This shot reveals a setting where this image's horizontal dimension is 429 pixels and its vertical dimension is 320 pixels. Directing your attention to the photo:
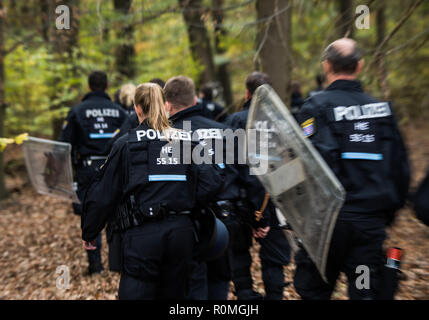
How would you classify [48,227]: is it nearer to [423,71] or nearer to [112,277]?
[112,277]

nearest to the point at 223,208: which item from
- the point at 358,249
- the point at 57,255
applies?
the point at 358,249

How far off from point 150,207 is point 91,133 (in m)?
2.52

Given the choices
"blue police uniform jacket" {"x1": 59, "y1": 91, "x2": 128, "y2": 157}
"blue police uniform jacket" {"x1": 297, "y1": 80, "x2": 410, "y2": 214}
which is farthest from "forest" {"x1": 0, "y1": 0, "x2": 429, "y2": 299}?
"blue police uniform jacket" {"x1": 297, "y1": 80, "x2": 410, "y2": 214}

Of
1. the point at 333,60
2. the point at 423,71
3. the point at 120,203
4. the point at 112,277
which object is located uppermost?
the point at 423,71

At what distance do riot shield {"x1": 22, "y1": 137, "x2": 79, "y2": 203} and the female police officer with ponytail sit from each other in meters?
2.12

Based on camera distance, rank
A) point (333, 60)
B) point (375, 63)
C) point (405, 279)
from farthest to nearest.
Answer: point (375, 63) → point (405, 279) → point (333, 60)

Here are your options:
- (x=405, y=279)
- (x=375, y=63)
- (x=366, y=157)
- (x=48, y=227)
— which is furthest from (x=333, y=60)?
(x=48, y=227)

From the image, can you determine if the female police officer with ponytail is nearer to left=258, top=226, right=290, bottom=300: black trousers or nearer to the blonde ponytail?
the blonde ponytail

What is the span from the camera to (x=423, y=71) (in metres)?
8.38

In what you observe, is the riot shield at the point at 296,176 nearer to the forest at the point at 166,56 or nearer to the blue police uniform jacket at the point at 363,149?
the blue police uniform jacket at the point at 363,149

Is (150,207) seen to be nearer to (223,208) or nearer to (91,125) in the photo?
(223,208)

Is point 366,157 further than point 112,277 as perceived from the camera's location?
No

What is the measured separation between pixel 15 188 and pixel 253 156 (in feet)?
24.7

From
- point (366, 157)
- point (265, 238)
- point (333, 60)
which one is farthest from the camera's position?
point (265, 238)
